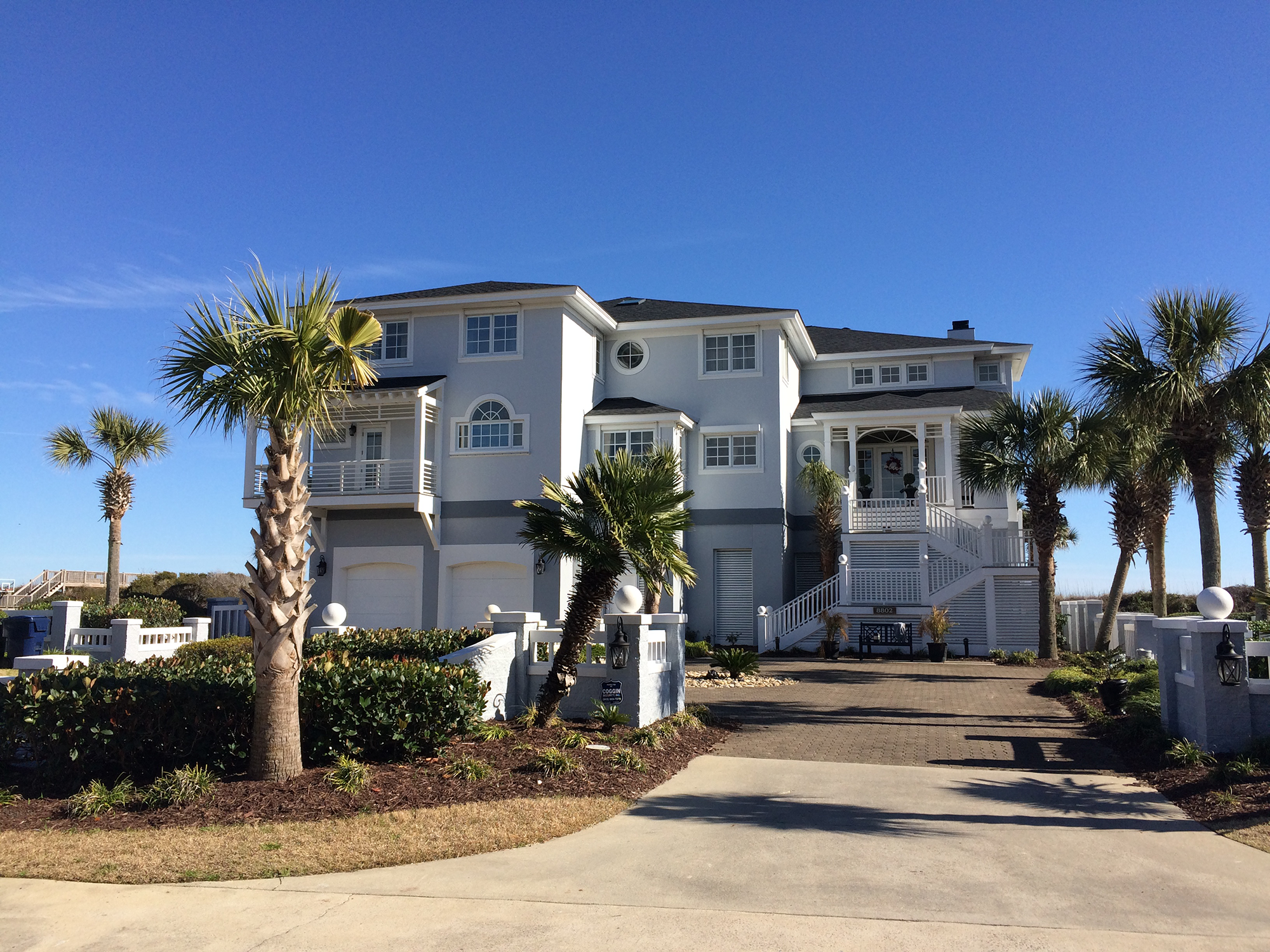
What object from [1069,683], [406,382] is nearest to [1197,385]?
[1069,683]

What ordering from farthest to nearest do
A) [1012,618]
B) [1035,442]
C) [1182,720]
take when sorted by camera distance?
[1012,618] → [1035,442] → [1182,720]

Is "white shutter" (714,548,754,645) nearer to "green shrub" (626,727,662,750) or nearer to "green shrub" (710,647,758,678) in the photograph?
"green shrub" (710,647,758,678)

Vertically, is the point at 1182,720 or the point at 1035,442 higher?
the point at 1035,442

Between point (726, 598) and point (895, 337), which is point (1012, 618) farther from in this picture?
point (895, 337)

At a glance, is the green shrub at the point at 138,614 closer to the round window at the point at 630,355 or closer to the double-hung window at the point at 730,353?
the round window at the point at 630,355

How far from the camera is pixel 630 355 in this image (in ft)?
88.1

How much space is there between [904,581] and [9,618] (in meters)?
19.9

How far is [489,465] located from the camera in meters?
23.4

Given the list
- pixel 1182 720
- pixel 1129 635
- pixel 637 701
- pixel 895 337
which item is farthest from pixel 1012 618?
pixel 637 701

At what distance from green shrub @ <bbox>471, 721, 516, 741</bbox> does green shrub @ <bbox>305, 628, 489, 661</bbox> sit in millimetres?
2384

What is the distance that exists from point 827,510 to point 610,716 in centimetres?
1532

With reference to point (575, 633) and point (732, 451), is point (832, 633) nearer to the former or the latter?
point (732, 451)

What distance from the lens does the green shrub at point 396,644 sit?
12633 millimetres

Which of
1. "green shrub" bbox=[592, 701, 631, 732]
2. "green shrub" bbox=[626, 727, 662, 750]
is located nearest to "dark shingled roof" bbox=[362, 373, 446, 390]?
"green shrub" bbox=[592, 701, 631, 732]
